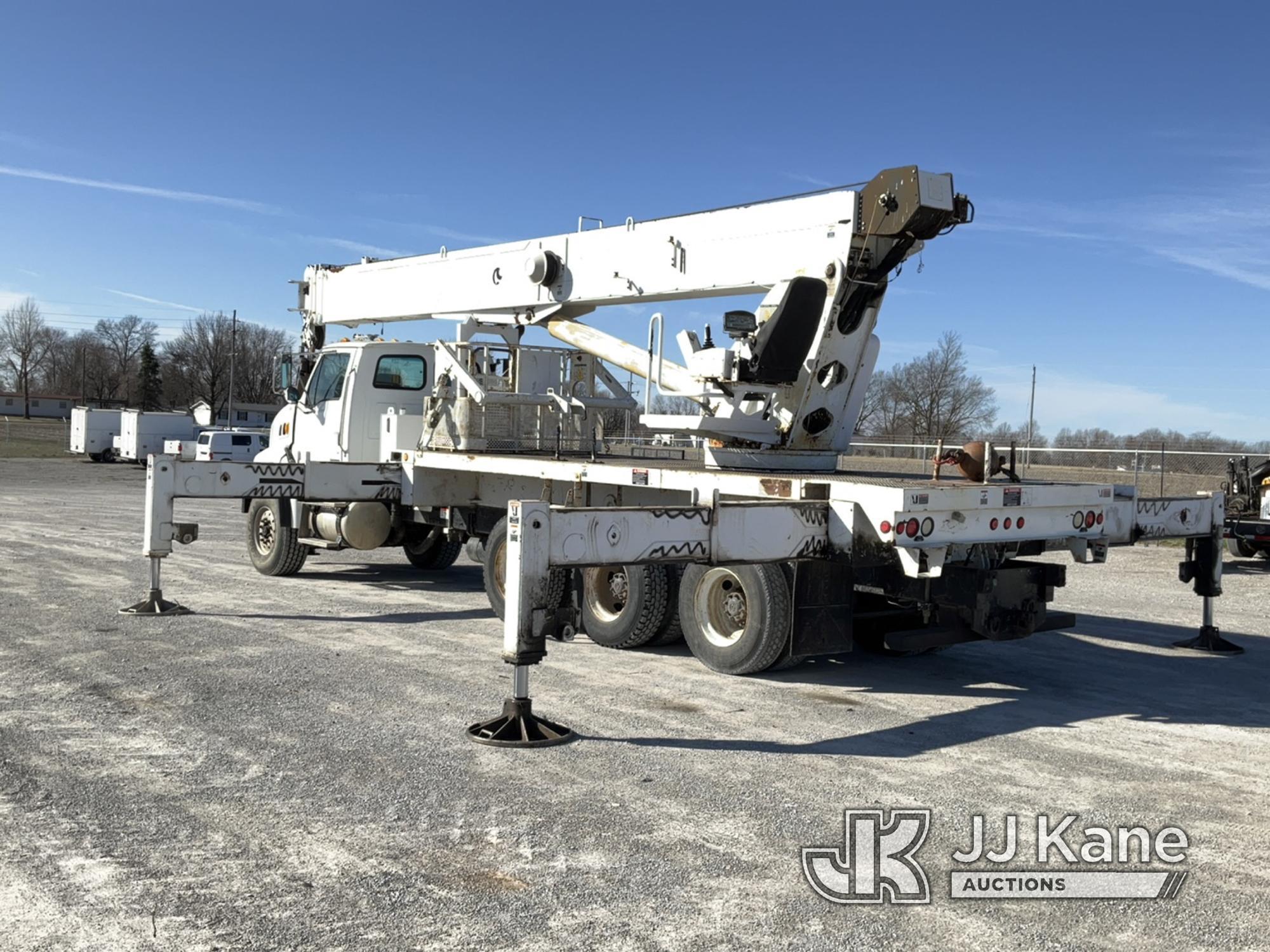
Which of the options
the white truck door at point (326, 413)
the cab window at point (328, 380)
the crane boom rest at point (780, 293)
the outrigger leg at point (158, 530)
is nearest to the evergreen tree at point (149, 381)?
the white truck door at point (326, 413)

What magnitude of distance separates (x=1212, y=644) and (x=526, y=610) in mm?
6588

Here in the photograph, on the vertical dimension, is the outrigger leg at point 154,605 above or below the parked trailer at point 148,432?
below

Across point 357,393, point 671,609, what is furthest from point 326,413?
point 671,609

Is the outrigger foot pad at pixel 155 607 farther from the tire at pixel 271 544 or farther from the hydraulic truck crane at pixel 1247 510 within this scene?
the hydraulic truck crane at pixel 1247 510

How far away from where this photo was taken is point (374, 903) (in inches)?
166

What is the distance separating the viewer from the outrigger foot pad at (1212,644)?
988cm

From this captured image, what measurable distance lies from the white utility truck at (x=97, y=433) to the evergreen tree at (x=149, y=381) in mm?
51780

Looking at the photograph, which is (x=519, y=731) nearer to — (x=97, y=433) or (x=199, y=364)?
(x=97, y=433)

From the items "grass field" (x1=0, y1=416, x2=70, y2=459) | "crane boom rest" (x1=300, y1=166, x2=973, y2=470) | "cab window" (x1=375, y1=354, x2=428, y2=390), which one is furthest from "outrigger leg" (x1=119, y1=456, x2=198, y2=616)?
"grass field" (x1=0, y1=416, x2=70, y2=459)

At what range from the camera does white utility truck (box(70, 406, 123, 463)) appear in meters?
46.1

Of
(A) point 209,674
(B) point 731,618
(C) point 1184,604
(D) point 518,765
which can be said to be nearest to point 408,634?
(A) point 209,674

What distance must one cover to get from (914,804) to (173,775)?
3526 mm

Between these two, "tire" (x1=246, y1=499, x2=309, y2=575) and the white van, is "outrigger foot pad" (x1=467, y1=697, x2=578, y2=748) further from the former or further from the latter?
the white van

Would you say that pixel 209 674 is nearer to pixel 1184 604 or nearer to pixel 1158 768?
pixel 1158 768
